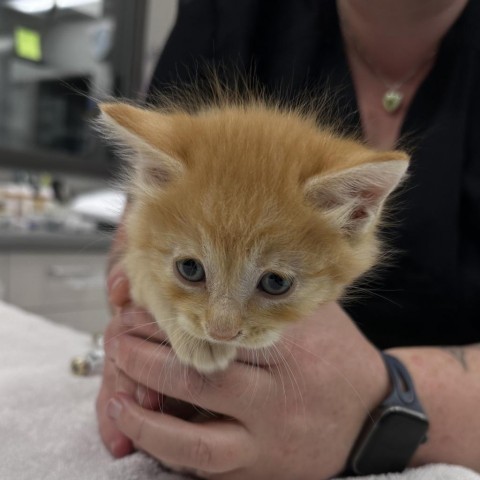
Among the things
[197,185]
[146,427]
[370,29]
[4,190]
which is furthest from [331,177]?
[4,190]

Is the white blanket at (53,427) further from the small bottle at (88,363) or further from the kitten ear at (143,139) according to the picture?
the kitten ear at (143,139)

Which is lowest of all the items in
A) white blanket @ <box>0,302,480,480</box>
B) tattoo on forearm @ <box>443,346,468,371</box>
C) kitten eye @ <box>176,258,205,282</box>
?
white blanket @ <box>0,302,480,480</box>

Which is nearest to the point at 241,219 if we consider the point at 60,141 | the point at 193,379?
the point at 193,379

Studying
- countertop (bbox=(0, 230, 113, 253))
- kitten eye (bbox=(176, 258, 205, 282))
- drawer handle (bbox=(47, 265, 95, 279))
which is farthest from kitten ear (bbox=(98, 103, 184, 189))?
drawer handle (bbox=(47, 265, 95, 279))

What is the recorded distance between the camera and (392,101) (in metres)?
1.12

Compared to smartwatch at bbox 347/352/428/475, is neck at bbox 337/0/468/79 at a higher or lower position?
higher

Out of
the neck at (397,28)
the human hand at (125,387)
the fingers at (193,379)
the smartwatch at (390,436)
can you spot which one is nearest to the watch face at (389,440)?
the smartwatch at (390,436)

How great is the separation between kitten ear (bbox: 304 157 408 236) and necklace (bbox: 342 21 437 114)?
1.47ft

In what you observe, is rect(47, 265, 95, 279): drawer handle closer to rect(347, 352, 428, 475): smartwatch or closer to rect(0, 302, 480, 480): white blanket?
rect(0, 302, 480, 480): white blanket

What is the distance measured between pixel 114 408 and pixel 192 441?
15 cm

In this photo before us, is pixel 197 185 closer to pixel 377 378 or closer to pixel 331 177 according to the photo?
pixel 331 177

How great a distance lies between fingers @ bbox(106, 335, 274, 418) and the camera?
2.33 feet

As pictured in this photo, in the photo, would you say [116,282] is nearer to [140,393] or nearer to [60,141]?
[140,393]

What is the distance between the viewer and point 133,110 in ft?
2.34
